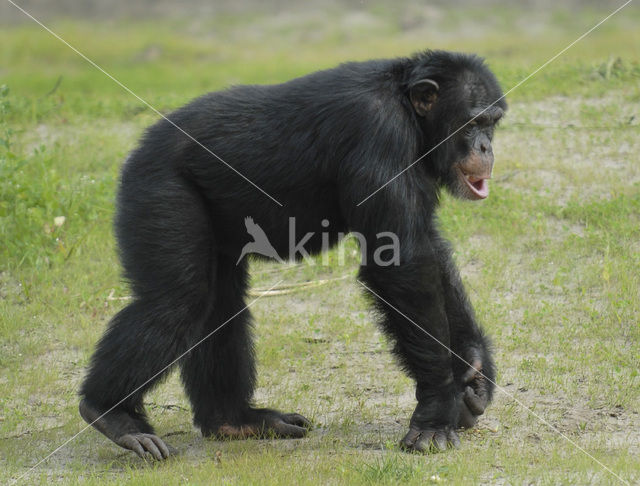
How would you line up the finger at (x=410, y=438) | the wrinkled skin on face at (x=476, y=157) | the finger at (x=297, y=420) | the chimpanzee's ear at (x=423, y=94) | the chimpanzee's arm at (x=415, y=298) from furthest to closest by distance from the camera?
the finger at (x=297, y=420) < the wrinkled skin on face at (x=476, y=157) < the chimpanzee's ear at (x=423, y=94) < the finger at (x=410, y=438) < the chimpanzee's arm at (x=415, y=298)

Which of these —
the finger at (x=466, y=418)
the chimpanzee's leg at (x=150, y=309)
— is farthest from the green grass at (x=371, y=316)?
the chimpanzee's leg at (x=150, y=309)

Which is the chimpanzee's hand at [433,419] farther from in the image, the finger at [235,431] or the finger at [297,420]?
the finger at [235,431]

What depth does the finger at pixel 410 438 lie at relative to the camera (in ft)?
17.4

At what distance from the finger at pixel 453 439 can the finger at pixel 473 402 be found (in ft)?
0.64

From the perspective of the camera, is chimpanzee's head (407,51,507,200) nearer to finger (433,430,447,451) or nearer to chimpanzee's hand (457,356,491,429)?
chimpanzee's hand (457,356,491,429)

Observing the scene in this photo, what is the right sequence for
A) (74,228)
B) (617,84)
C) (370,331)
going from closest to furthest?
(370,331) → (74,228) → (617,84)

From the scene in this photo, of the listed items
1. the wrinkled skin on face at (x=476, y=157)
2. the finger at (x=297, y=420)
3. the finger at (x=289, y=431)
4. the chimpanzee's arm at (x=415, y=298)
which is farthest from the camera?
the finger at (x=297, y=420)

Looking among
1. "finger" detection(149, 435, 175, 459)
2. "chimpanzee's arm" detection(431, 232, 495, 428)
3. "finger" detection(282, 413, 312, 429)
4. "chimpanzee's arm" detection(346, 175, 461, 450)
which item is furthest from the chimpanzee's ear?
"finger" detection(149, 435, 175, 459)

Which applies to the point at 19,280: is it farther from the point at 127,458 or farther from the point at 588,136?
the point at 588,136

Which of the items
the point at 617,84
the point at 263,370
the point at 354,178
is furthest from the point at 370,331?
the point at 617,84

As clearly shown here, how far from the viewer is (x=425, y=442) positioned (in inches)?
207

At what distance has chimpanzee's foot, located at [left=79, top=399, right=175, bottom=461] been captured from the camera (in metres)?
5.31

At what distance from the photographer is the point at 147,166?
217 inches

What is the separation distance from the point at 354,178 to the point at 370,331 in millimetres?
Answer: 2612
